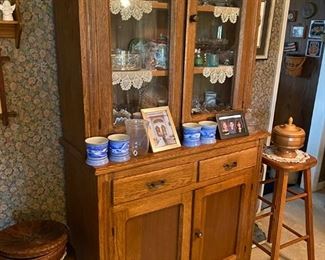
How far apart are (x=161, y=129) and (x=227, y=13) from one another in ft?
2.19

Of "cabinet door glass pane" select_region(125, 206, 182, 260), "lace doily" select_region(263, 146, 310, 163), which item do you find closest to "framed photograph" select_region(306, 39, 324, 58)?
"lace doily" select_region(263, 146, 310, 163)

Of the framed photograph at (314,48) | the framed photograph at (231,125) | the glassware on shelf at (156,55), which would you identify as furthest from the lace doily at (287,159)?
the framed photograph at (314,48)

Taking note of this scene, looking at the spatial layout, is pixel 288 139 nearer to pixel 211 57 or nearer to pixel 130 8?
pixel 211 57

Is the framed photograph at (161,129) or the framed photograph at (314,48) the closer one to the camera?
the framed photograph at (161,129)

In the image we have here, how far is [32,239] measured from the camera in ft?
4.68

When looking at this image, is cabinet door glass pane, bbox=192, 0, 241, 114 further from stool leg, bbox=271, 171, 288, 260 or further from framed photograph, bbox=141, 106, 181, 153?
stool leg, bbox=271, 171, 288, 260

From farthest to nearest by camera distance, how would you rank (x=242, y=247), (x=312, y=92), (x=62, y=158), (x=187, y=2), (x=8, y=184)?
(x=312, y=92) < (x=242, y=247) < (x=62, y=158) < (x=8, y=184) < (x=187, y=2)

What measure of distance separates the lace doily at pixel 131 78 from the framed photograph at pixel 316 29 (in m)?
2.35

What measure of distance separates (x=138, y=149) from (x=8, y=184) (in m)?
0.67

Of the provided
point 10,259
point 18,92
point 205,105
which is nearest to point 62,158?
point 18,92

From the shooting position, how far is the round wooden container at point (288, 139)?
183 centimetres

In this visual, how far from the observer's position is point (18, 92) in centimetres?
148

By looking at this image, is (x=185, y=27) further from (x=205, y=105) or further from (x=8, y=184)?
(x=8, y=184)

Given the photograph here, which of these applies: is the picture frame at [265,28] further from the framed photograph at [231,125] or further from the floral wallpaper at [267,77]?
the framed photograph at [231,125]
